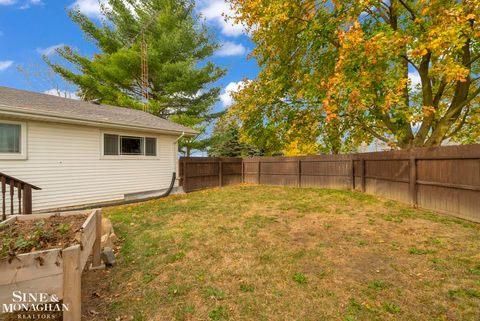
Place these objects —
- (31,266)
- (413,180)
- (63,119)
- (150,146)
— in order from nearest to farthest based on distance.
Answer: (31,266) < (413,180) < (63,119) < (150,146)

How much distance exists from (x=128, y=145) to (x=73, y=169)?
1992 millimetres

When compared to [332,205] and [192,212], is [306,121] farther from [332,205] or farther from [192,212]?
[192,212]

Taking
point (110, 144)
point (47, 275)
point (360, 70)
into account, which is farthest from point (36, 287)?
point (360, 70)

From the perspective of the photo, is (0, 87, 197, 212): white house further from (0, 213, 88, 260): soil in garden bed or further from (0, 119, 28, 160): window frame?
(0, 213, 88, 260): soil in garden bed

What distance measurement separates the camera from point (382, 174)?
8031 mm

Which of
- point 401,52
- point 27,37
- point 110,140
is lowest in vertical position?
point 110,140

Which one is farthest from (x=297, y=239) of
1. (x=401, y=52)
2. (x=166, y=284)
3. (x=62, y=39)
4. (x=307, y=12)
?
(x=62, y=39)

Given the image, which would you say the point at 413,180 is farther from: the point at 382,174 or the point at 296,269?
the point at 296,269

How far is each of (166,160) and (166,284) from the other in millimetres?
7499

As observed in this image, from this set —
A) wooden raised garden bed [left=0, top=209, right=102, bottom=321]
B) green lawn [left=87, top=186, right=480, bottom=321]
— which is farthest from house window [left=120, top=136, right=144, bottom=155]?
wooden raised garden bed [left=0, top=209, right=102, bottom=321]

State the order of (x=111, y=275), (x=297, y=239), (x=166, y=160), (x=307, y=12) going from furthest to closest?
(x=166, y=160) < (x=307, y=12) < (x=297, y=239) < (x=111, y=275)

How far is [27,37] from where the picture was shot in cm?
1908

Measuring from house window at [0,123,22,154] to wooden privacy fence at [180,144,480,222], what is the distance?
540cm

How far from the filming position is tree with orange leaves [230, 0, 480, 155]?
6418 mm
